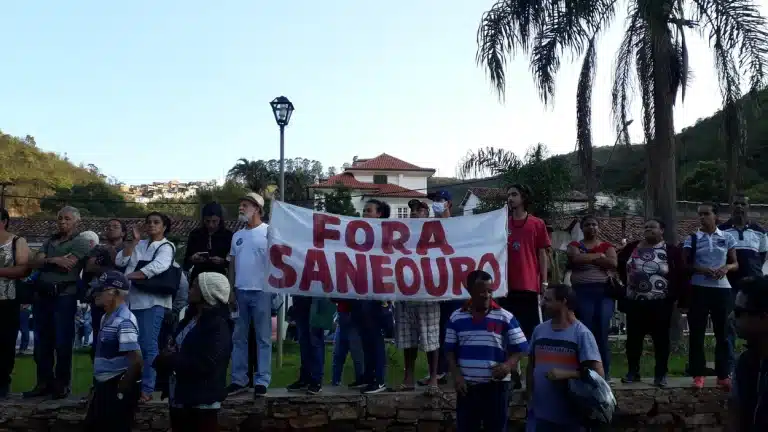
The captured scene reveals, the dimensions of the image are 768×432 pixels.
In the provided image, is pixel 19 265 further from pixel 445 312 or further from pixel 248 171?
pixel 248 171

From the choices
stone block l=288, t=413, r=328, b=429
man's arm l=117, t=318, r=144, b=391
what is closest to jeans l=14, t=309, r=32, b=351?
stone block l=288, t=413, r=328, b=429

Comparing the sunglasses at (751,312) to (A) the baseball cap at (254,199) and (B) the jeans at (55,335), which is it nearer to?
(A) the baseball cap at (254,199)

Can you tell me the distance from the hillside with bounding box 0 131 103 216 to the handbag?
208ft

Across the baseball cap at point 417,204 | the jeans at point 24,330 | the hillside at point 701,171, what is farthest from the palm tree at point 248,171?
the baseball cap at point 417,204

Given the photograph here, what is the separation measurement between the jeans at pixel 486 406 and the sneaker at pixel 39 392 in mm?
4677

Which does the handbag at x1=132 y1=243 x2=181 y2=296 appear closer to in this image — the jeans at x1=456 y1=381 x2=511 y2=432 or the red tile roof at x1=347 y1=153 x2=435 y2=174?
the jeans at x1=456 y1=381 x2=511 y2=432

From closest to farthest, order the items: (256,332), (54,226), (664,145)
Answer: (256,332)
(664,145)
(54,226)

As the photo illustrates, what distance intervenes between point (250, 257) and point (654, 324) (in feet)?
14.8

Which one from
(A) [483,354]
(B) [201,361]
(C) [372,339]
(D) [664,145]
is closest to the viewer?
(B) [201,361]

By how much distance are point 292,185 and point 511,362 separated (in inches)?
2502

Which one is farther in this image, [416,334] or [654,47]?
[654,47]

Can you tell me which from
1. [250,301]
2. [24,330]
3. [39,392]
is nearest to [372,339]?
[250,301]

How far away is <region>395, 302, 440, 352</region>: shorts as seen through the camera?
7.81 metres

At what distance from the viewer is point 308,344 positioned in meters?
7.88
